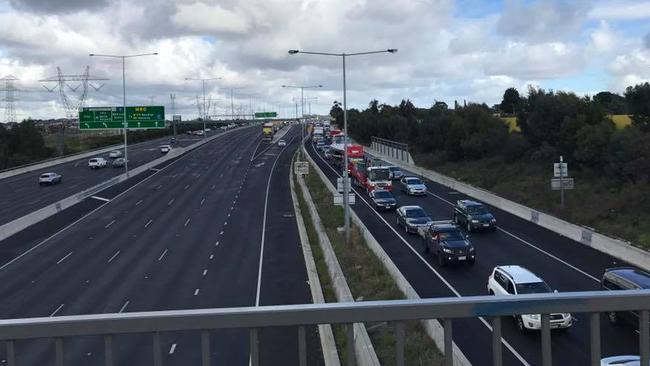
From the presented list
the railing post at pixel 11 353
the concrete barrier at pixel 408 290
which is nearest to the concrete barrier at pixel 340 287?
the concrete barrier at pixel 408 290

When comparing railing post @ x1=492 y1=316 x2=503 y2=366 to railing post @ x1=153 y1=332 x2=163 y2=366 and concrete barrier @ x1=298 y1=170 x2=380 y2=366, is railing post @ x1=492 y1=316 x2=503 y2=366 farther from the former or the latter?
railing post @ x1=153 y1=332 x2=163 y2=366

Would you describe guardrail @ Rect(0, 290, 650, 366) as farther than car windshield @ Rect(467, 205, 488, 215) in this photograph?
No

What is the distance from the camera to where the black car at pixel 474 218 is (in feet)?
110

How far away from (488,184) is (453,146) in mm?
18132

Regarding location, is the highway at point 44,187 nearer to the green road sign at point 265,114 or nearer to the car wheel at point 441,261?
the car wheel at point 441,261

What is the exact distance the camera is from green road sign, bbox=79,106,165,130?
63.8 metres

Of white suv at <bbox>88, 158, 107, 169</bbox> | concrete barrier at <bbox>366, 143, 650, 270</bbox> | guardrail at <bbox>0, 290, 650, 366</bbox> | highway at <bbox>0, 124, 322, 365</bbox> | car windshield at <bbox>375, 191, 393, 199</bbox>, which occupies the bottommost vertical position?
highway at <bbox>0, 124, 322, 365</bbox>

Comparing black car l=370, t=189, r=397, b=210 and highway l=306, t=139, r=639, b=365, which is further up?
black car l=370, t=189, r=397, b=210

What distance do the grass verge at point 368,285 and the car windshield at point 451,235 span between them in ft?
9.95

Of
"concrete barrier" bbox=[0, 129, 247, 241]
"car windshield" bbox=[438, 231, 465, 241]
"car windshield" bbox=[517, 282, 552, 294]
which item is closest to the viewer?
"car windshield" bbox=[517, 282, 552, 294]

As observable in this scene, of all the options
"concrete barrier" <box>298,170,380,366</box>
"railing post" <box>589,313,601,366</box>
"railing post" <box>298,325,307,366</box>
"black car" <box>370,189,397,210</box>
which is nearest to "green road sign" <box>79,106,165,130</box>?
"concrete barrier" <box>298,170,380,366</box>

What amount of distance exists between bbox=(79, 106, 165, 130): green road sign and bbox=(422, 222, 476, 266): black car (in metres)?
45.6

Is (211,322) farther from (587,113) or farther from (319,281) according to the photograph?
(587,113)

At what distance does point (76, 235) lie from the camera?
122ft
